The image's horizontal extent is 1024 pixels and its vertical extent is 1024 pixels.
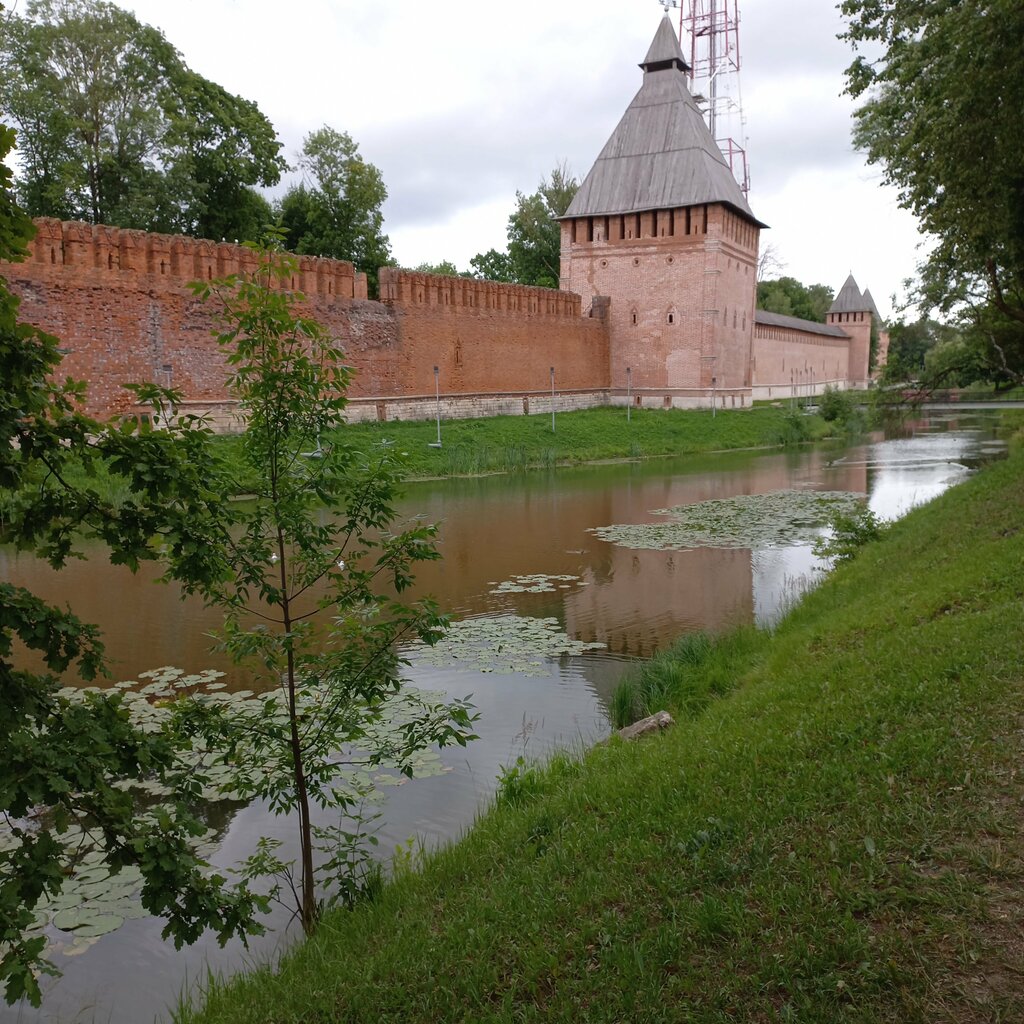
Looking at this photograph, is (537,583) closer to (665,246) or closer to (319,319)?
(319,319)

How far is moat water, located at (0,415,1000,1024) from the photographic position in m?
3.52

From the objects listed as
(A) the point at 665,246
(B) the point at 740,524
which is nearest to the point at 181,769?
(B) the point at 740,524

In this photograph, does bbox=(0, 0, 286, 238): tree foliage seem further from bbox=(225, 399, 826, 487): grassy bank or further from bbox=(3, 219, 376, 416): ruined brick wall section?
bbox=(225, 399, 826, 487): grassy bank

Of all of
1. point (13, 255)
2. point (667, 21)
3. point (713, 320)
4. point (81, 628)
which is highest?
point (667, 21)

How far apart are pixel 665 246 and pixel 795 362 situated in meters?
15.2

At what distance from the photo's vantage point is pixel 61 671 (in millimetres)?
2176

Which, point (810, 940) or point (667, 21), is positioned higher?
point (667, 21)

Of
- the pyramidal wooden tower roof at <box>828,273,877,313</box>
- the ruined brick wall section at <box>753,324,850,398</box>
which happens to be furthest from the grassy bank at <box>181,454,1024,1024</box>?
the pyramidal wooden tower roof at <box>828,273,877,313</box>

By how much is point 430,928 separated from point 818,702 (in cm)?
208

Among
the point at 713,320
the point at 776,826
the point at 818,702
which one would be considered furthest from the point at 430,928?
the point at 713,320

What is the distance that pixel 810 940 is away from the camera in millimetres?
2494

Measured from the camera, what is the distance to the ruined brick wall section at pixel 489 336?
71.6 feet

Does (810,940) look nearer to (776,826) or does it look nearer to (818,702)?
(776,826)

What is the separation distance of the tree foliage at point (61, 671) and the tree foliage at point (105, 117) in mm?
20897
